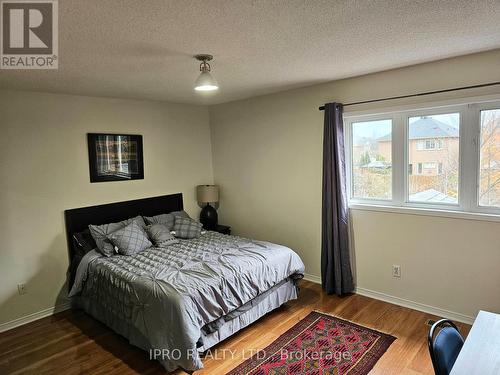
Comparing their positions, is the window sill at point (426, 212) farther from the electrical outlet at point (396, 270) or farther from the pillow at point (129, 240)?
the pillow at point (129, 240)

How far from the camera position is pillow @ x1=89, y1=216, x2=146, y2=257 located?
3490mm

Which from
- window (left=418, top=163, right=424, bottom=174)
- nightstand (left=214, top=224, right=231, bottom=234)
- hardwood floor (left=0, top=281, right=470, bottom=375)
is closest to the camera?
hardwood floor (left=0, top=281, right=470, bottom=375)

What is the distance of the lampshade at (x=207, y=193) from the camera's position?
4.77 m

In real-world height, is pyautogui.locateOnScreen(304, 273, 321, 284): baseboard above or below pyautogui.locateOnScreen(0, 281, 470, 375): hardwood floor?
above

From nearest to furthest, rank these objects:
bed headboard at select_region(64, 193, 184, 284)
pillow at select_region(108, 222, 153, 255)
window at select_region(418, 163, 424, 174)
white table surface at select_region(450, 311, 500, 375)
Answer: white table surface at select_region(450, 311, 500, 375) < window at select_region(418, 163, 424, 174) < pillow at select_region(108, 222, 153, 255) < bed headboard at select_region(64, 193, 184, 284)

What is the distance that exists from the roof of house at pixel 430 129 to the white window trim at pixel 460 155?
6cm

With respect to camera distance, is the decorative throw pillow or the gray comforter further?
the decorative throw pillow

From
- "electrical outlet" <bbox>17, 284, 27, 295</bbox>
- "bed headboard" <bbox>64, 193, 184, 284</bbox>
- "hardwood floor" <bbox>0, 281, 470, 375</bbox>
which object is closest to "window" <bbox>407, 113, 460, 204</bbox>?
"hardwood floor" <bbox>0, 281, 470, 375</bbox>


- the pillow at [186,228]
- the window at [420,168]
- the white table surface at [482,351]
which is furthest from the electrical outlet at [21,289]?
the window at [420,168]

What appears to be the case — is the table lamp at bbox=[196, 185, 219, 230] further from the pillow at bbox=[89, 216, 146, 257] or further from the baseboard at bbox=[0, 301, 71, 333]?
the baseboard at bbox=[0, 301, 71, 333]

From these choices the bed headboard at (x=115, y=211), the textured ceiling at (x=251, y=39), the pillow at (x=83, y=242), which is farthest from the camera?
the bed headboard at (x=115, y=211)

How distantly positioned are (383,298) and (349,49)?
2.50m

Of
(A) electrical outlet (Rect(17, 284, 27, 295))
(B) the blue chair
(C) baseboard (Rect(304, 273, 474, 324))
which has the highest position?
(B) the blue chair

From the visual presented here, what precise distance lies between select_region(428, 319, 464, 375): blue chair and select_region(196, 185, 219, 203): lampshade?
3.51m
